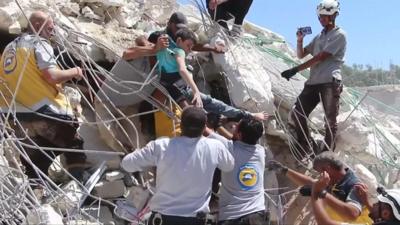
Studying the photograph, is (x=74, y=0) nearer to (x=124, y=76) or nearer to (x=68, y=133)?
(x=124, y=76)

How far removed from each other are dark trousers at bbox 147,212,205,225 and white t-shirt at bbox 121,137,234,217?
2 cm

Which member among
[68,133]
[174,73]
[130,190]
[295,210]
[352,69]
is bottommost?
[352,69]

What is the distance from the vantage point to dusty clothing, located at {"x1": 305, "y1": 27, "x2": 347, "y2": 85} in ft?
21.5

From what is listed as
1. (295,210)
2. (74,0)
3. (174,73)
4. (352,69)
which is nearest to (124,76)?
(174,73)

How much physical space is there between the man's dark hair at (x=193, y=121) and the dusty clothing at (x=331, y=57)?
237 cm

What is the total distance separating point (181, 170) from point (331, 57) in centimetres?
262

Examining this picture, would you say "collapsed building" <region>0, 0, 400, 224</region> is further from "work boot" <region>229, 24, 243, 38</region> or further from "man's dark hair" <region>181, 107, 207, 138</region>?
"man's dark hair" <region>181, 107, 207, 138</region>

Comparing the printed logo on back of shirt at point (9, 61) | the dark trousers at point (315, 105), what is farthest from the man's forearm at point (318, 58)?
the printed logo on back of shirt at point (9, 61)

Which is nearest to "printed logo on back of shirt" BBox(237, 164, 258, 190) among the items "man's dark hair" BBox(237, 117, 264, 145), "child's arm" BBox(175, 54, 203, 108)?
"man's dark hair" BBox(237, 117, 264, 145)

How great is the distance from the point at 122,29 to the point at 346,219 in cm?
347

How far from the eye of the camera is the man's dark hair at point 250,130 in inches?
193

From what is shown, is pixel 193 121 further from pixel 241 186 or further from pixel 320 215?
pixel 320 215

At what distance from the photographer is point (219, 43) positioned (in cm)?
682

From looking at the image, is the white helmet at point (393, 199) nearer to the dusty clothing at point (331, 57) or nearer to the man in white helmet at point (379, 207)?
the man in white helmet at point (379, 207)
